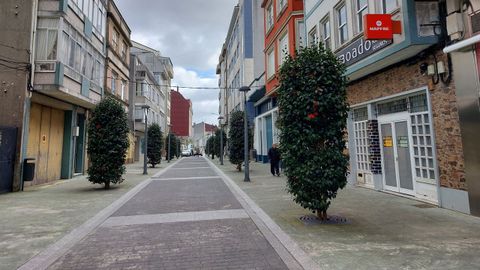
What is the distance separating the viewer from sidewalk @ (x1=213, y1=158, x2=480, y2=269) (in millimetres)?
4289

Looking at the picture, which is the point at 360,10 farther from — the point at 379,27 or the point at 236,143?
the point at 236,143

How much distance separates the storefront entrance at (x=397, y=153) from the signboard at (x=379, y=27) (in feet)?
8.48

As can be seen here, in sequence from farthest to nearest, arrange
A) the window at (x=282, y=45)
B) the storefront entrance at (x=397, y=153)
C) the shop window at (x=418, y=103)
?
the window at (x=282, y=45) → the storefront entrance at (x=397, y=153) → the shop window at (x=418, y=103)

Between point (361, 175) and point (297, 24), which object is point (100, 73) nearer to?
point (297, 24)

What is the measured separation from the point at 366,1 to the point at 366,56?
2137 millimetres

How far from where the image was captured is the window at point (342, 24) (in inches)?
455

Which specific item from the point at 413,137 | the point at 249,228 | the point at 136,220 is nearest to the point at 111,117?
the point at 136,220

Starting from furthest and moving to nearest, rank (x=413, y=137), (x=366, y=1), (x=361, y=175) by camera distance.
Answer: (x=361, y=175), (x=366, y=1), (x=413, y=137)

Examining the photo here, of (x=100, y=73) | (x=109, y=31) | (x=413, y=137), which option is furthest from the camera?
(x=109, y=31)

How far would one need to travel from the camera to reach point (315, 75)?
21.0 ft

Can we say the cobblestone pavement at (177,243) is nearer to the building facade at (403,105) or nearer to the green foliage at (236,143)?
the building facade at (403,105)

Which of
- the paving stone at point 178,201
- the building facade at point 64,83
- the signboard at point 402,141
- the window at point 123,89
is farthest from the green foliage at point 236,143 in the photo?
the signboard at point 402,141

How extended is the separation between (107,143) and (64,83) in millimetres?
4361

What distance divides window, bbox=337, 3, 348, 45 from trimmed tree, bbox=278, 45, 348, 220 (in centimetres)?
574
